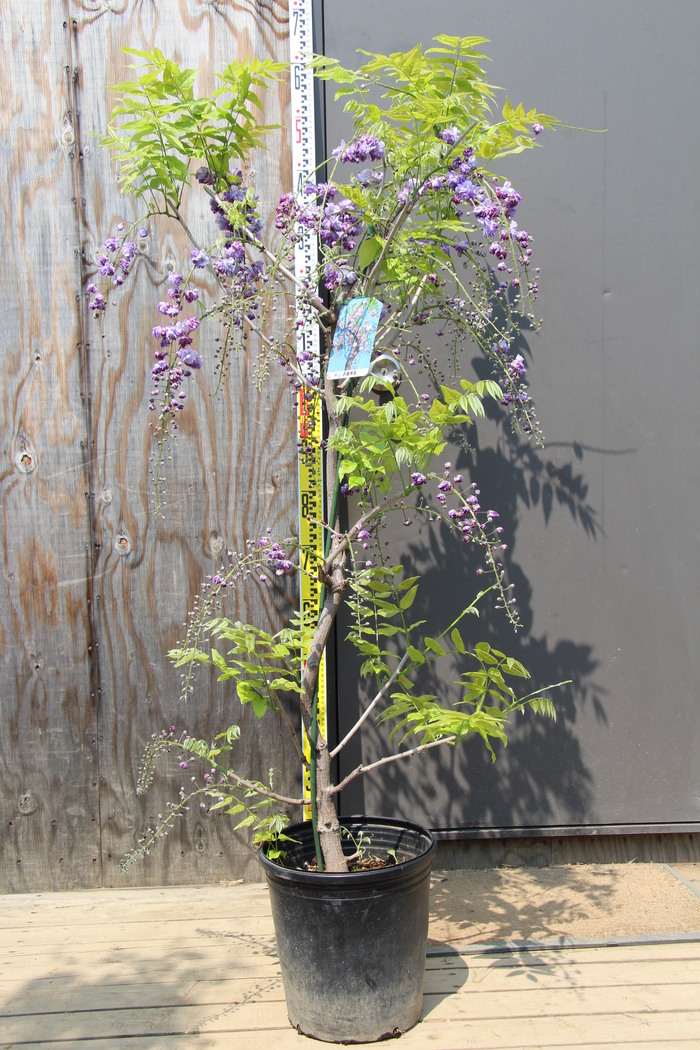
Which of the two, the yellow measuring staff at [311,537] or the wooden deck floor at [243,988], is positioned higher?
the yellow measuring staff at [311,537]

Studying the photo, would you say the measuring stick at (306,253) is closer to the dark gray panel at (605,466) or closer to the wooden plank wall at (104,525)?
the wooden plank wall at (104,525)

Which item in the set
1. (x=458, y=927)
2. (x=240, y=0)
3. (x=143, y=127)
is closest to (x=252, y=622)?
(x=458, y=927)

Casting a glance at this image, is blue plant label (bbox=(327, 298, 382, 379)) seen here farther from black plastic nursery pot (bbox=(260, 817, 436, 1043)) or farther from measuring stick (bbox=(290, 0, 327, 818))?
black plastic nursery pot (bbox=(260, 817, 436, 1043))

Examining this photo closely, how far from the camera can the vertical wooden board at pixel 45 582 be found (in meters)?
2.70

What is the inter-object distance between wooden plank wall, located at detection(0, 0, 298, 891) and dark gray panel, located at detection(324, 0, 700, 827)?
0.59m

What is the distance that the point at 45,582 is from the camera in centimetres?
272

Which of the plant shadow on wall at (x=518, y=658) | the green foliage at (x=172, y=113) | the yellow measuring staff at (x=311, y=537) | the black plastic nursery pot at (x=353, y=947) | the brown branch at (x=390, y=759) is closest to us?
the green foliage at (x=172, y=113)

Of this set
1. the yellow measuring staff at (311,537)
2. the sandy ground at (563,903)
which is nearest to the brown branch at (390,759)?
the yellow measuring staff at (311,537)

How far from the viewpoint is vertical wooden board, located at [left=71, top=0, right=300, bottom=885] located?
8.85ft

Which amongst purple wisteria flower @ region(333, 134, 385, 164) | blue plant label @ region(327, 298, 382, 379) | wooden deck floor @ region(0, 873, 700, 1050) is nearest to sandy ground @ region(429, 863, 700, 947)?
wooden deck floor @ region(0, 873, 700, 1050)

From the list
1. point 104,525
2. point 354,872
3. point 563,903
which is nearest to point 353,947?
point 354,872

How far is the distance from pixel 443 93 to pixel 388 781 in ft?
6.34

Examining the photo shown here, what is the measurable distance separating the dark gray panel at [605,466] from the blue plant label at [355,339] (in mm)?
925

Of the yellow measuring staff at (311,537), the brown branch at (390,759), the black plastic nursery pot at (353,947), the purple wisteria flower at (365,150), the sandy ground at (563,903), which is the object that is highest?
the purple wisteria flower at (365,150)
